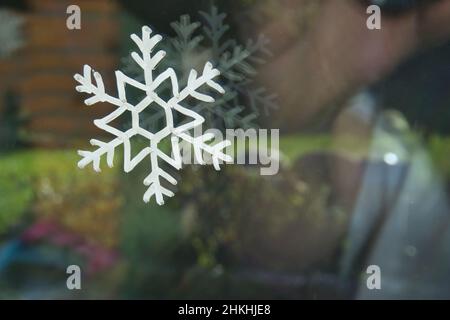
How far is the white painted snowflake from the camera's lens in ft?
7.12

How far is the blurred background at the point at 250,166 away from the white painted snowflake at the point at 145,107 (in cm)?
2

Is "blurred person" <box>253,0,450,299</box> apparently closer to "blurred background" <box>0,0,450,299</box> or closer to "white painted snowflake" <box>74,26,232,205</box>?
"blurred background" <box>0,0,450,299</box>

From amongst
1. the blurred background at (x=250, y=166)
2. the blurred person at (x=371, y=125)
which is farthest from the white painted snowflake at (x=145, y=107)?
the blurred person at (x=371, y=125)

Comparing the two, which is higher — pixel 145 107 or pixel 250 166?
pixel 145 107

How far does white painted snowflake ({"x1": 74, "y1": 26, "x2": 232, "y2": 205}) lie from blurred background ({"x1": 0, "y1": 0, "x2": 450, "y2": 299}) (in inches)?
1.0

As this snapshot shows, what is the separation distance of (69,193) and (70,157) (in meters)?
0.10

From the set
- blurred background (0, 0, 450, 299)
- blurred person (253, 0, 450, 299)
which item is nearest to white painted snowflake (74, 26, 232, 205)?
blurred background (0, 0, 450, 299)

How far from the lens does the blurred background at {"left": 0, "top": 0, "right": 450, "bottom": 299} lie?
7.16 feet

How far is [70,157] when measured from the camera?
2.21 meters

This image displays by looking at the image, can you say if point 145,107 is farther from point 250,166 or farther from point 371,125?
point 371,125

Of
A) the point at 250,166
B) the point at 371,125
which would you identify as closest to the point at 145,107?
the point at 250,166

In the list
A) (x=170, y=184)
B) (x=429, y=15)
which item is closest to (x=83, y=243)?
(x=170, y=184)

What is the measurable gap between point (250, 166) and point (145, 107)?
331mm

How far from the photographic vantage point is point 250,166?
2215mm
